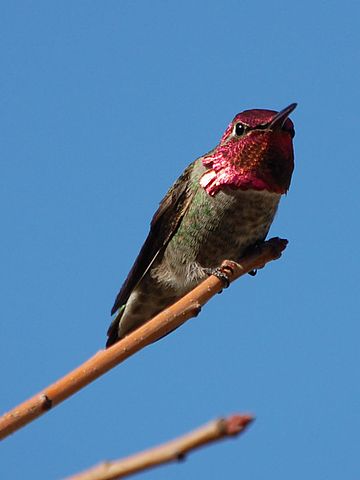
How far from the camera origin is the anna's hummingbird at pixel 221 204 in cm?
514

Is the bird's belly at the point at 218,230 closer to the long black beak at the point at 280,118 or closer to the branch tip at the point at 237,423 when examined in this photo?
the long black beak at the point at 280,118

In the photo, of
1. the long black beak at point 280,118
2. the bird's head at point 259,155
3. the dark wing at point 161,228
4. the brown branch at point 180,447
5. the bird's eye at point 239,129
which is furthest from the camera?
the dark wing at point 161,228

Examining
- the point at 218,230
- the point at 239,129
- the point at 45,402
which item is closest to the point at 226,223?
the point at 218,230

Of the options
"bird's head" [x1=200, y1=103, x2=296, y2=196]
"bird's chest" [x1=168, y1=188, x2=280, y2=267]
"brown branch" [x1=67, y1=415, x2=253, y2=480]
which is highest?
"bird's head" [x1=200, y1=103, x2=296, y2=196]

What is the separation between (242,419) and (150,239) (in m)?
4.59

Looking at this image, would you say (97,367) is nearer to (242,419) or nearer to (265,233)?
(242,419)

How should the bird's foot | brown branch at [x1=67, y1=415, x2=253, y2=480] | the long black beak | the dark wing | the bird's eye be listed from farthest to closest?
the dark wing, the bird's eye, the long black beak, the bird's foot, brown branch at [x1=67, y1=415, x2=253, y2=480]

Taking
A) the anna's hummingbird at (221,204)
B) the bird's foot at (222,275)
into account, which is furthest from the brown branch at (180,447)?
the anna's hummingbird at (221,204)

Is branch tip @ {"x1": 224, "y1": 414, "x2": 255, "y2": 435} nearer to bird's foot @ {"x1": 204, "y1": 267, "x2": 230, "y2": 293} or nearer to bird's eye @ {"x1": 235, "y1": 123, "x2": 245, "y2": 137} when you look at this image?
bird's foot @ {"x1": 204, "y1": 267, "x2": 230, "y2": 293}

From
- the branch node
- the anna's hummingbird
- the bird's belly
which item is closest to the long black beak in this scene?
the anna's hummingbird

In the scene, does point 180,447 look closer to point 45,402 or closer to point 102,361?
point 45,402

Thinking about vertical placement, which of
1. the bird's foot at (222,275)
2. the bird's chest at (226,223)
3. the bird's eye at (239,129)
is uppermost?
the bird's eye at (239,129)

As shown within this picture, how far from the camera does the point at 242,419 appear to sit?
4.27 feet

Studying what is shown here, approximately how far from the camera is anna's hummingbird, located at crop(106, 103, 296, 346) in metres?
5.14
